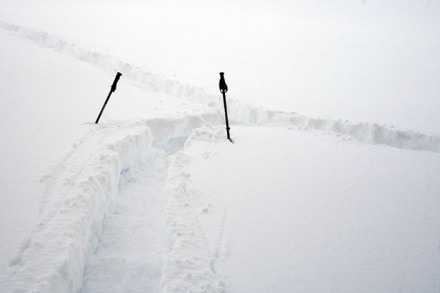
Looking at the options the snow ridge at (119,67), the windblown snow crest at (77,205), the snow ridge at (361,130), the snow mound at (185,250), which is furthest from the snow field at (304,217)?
the snow ridge at (119,67)

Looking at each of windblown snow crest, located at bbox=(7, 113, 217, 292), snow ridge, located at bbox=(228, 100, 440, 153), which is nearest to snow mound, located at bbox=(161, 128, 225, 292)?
windblown snow crest, located at bbox=(7, 113, 217, 292)

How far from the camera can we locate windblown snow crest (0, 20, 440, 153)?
892 cm

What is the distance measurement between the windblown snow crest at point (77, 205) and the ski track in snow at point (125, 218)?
11mm

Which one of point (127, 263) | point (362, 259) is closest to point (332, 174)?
point (362, 259)

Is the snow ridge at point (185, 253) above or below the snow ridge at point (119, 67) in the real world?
below

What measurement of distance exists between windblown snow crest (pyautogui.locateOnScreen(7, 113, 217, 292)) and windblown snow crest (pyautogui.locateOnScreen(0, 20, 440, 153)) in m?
3.28

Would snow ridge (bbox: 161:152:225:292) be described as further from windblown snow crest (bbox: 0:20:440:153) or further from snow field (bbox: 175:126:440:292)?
windblown snow crest (bbox: 0:20:440:153)

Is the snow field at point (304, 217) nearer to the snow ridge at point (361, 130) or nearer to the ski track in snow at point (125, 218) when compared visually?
the ski track in snow at point (125, 218)

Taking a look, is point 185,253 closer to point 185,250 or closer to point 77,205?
point 185,250

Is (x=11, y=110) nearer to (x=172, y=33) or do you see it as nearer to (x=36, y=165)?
(x=36, y=165)

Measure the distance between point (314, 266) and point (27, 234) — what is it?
347 cm

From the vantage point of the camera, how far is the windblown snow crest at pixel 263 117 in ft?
29.3

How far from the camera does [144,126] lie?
830 centimetres

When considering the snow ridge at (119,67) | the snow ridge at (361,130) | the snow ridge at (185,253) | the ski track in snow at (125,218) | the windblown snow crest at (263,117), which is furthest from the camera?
the snow ridge at (119,67)
